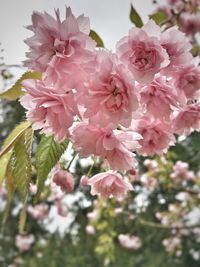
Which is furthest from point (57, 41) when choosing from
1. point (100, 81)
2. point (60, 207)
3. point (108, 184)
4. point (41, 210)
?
point (41, 210)

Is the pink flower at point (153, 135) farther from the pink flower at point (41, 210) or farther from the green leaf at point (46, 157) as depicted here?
the pink flower at point (41, 210)

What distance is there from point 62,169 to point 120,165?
0.62 ft

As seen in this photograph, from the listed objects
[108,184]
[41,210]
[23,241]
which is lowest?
[23,241]

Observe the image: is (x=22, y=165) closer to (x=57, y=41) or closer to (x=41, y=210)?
(x=57, y=41)

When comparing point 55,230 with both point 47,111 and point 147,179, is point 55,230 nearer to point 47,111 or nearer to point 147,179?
point 147,179

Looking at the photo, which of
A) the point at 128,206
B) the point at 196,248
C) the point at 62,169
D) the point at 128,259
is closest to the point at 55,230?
the point at 128,259

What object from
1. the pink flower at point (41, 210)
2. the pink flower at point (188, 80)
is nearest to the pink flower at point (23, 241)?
the pink flower at point (41, 210)

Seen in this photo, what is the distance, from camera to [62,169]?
786 millimetres

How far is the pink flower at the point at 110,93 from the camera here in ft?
1.68

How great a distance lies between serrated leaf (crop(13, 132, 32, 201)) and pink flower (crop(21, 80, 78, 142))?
0.05 m

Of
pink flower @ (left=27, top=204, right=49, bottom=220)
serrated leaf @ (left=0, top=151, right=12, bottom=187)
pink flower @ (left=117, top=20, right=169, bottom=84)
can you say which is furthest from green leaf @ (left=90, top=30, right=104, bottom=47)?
pink flower @ (left=27, top=204, right=49, bottom=220)

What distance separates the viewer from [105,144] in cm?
58

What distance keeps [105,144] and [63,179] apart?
0.21 m

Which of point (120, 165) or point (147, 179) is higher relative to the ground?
point (120, 165)
